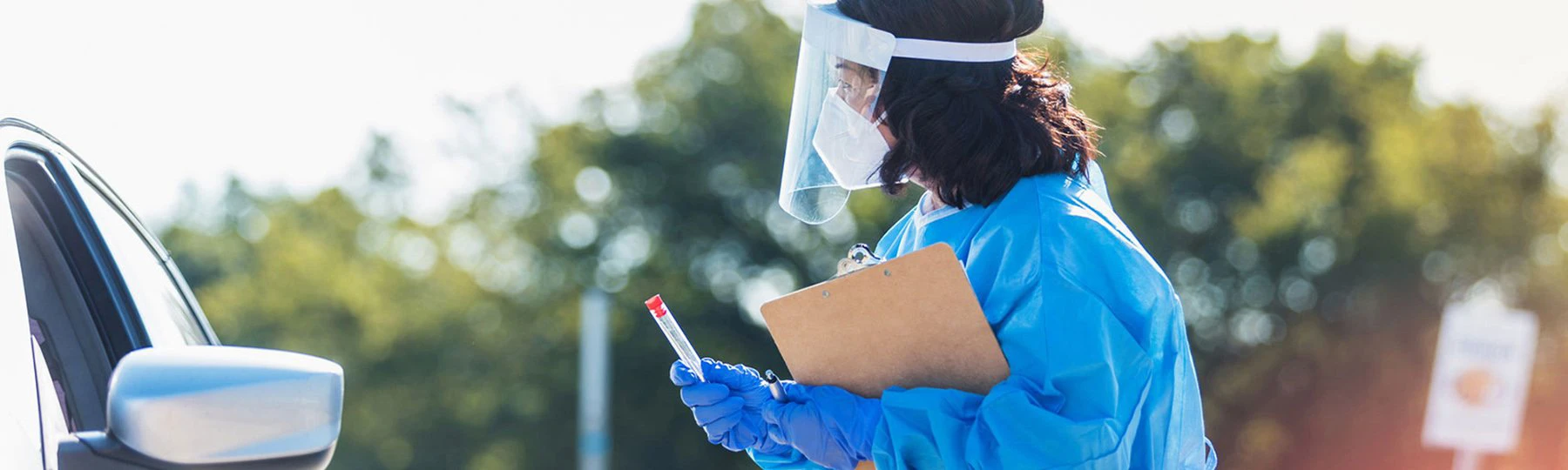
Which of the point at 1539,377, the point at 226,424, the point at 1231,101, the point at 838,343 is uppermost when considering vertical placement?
the point at 226,424

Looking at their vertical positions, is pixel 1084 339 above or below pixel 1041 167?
below

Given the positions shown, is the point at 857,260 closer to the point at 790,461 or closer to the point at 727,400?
the point at 727,400

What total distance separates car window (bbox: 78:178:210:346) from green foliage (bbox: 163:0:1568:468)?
19.9m

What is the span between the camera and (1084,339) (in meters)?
1.90

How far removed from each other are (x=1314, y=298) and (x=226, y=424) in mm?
23090

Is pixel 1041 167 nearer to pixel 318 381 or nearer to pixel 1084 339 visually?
pixel 1084 339

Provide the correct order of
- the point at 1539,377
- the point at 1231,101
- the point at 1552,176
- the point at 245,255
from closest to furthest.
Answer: the point at 1539,377 < the point at 1552,176 < the point at 1231,101 < the point at 245,255

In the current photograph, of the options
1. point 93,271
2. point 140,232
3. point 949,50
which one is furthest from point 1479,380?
point 93,271

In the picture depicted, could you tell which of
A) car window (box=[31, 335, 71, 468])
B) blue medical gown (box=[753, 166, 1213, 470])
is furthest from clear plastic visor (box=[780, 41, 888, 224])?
car window (box=[31, 335, 71, 468])

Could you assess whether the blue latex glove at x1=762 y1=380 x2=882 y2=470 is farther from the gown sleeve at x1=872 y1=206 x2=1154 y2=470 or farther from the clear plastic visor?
the clear plastic visor

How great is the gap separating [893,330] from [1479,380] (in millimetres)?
7404

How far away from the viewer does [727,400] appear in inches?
87.2

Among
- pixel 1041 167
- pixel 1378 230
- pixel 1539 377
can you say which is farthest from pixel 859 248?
pixel 1378 230

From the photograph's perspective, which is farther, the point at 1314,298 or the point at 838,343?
the point at 1314,298
